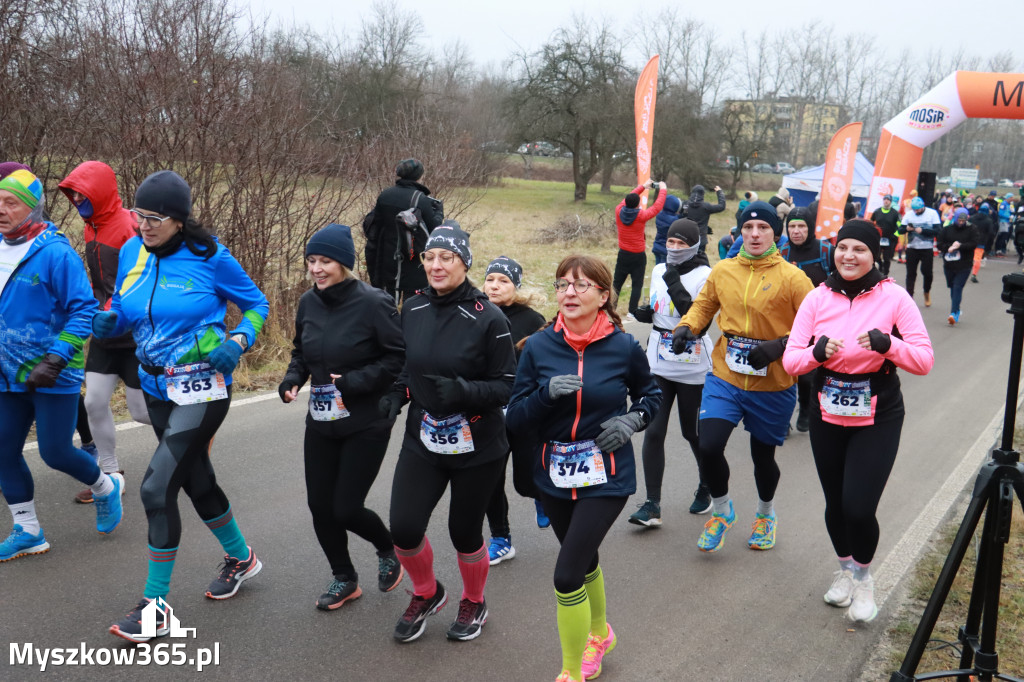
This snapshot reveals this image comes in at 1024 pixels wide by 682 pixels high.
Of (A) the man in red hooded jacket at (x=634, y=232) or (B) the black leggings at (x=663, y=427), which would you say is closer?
(B) the black leggings at (x=663, y=427)

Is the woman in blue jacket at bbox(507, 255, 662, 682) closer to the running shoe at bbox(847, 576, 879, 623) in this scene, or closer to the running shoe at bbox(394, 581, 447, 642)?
the running shoe at bbox(394, 581, 447, 642)

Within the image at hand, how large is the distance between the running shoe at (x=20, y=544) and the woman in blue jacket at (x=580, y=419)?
2.99 m

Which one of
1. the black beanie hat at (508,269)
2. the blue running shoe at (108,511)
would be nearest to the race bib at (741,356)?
the black beanie hat at (508,269)

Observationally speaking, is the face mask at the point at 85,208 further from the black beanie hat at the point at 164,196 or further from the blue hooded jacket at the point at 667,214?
the blue hooded jacket at the point at 667,214

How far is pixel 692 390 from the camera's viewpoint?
17.6ft

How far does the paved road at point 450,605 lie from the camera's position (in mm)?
3854

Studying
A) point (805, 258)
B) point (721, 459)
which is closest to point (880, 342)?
point (721, 459)

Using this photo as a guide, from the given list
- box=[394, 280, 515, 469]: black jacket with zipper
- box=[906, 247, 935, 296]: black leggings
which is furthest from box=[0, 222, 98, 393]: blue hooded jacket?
box=[906, 247, 935, 296]: black leggings

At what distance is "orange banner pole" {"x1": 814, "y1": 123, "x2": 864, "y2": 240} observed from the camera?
1453cm

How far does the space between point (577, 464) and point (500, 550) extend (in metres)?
1.69

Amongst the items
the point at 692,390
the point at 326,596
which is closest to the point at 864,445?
the point at 692,390

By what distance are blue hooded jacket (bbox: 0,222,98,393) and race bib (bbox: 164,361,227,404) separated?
85 centimetres

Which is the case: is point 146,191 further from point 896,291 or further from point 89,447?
point 896,291

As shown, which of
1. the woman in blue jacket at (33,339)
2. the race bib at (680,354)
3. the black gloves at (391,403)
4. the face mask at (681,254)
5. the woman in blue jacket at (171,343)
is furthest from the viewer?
the face mask at (681,254)
